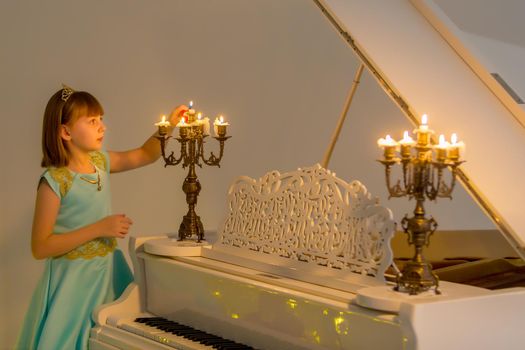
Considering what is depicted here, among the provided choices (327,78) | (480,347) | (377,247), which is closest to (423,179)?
(377,247)

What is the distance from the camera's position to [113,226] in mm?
3689

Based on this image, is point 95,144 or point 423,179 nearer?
point 423,179

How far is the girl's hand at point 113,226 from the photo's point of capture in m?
3.69

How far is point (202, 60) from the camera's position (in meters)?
6.44

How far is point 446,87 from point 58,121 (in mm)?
1467

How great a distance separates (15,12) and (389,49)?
2.86 meters

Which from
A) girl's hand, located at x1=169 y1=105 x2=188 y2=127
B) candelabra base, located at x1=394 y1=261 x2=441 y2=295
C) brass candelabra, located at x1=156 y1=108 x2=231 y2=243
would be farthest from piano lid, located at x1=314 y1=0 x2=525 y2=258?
girl's hand, located at x1=169 y1=105 x2=188 y2=127

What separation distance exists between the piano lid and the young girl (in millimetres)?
1079

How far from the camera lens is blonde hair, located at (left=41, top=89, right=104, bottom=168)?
3.77 metres

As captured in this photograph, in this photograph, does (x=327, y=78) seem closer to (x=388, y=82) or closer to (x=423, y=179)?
(x=388, y=82)

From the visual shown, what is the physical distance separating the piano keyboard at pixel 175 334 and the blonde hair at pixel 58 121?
27.6 inches

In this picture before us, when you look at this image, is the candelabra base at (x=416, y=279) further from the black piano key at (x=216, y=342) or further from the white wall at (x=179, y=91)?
the white wall at (x=179, y=91)

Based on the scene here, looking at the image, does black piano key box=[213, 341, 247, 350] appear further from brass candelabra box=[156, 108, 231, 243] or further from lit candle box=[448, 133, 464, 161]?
lit candle box=[448, 133, 464, 161]

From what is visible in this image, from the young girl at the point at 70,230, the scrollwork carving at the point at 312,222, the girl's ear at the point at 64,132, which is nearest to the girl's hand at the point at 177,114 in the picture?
the young girl at the point at 70,230
